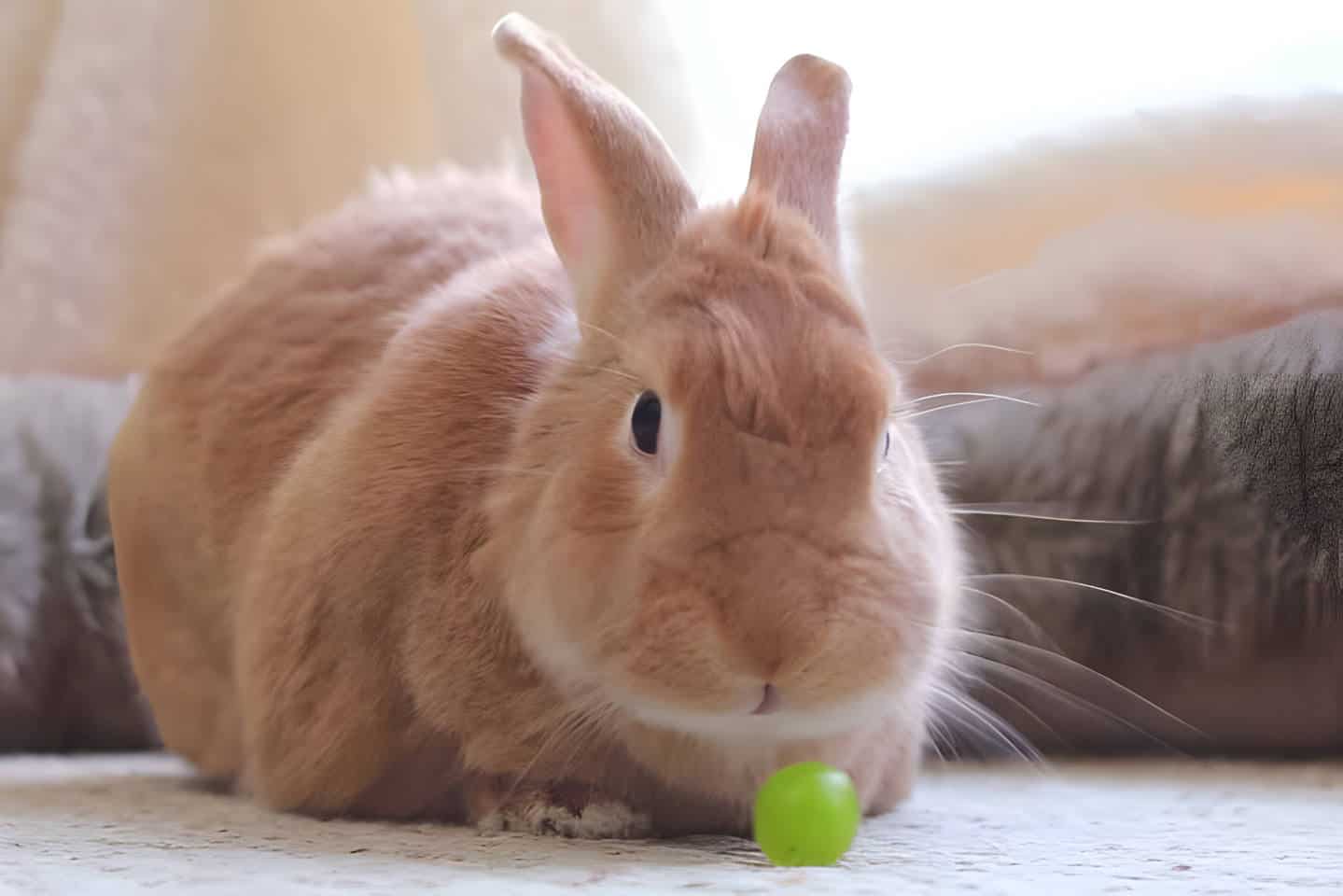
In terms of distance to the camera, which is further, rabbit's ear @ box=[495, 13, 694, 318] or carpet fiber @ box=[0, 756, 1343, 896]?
rabbit's ear @ box=[495, 13, 694, 318]

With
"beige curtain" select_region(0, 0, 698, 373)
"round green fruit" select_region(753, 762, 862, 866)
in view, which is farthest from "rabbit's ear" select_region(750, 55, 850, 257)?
"beige curtain" select_region(0, 0, 698, 373)

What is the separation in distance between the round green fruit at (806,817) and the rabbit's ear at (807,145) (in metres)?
0.47

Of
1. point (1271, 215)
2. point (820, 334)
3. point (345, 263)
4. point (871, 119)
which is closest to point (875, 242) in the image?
point (871, 119)

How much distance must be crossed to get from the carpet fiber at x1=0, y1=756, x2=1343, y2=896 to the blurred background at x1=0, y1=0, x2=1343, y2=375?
32.1 inches

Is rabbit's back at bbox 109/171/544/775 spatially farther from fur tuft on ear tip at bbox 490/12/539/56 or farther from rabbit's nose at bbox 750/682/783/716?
rabbit's nose at bbox 750/682/783/716

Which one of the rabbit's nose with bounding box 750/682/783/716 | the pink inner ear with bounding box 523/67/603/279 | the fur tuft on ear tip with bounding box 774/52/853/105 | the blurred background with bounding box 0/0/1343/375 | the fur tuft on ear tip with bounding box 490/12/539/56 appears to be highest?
the blurred background with bounding box 0/0/1343/375

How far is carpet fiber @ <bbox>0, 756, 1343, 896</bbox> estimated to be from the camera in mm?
952

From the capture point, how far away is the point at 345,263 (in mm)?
1619

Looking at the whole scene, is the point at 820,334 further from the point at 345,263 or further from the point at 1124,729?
the point at 1124,729

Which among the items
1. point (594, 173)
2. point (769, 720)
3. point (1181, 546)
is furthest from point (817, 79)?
point (1181, 546)

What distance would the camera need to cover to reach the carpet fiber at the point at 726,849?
952 mm

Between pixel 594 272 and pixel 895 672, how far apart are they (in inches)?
17.7

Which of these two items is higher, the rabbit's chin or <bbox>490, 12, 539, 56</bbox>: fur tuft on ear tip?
<bbox>490, 12, 539, 56</bbox>: fur tuft on ear tip

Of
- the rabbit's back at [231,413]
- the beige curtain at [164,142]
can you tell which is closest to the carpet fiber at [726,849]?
the rabbit's back at [231,413]
